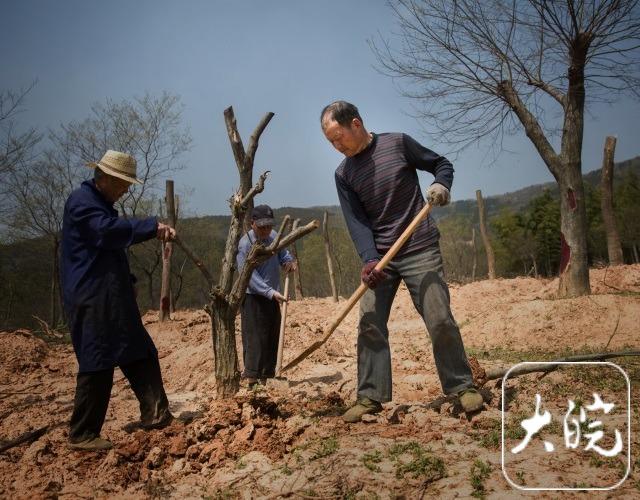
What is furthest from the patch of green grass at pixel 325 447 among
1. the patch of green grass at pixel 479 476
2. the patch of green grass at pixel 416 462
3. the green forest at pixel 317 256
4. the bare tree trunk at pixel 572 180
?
the green forest at pixel 317 256

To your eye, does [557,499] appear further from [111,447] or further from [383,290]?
[111,447]

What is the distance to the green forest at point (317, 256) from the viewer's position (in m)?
23.0

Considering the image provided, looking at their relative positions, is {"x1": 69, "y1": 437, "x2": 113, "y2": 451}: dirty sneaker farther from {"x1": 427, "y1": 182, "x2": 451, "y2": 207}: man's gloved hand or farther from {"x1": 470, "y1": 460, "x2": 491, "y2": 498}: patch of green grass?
{"x1": 427, "y1": 182, "x2": 451, "y2": 207}: man's gloved hand

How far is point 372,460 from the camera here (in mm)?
2312

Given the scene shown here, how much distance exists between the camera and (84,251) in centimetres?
298

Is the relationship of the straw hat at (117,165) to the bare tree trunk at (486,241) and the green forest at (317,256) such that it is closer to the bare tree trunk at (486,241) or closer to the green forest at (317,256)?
the green forest at (317,256)

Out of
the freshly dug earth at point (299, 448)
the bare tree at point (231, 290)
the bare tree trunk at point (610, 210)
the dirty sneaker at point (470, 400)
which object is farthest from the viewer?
the bare tree trunk at point (610, 210)

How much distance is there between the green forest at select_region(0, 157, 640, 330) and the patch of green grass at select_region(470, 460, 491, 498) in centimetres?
1191

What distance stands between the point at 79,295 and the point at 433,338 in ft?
7.08

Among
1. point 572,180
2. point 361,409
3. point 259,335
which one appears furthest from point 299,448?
point 572,180

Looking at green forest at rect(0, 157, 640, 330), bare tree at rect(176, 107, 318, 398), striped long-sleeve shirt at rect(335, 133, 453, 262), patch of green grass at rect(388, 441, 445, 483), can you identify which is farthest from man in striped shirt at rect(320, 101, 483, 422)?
green forest at rect(0, 157, 640, 330)

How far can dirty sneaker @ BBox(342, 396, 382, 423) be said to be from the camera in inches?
117

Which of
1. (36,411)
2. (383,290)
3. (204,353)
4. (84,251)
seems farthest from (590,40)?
(36,411)

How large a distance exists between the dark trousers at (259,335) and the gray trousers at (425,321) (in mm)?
1549
